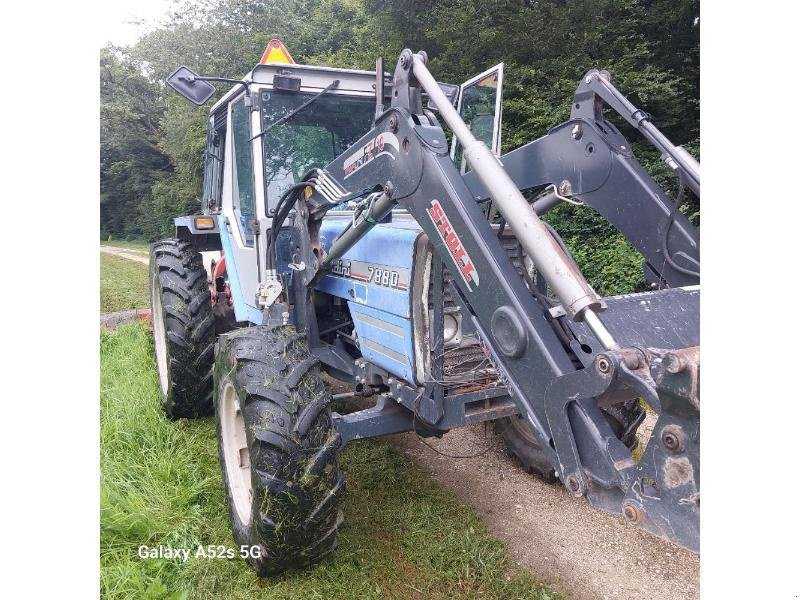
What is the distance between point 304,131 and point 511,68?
240 inches

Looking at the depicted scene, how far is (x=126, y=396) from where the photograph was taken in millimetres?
4145

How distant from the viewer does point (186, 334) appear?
12.3 ft

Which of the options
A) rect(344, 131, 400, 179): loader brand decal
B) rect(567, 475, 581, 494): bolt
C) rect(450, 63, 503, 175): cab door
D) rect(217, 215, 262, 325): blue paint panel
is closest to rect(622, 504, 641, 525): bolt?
rect(567, 475, 581, 494): bolt

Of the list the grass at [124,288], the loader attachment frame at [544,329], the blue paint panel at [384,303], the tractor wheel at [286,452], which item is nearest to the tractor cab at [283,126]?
the blue paint panel at [384,303]

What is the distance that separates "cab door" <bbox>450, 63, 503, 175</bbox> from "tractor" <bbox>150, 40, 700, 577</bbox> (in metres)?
0.01

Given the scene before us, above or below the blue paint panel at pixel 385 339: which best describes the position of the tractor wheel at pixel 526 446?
below

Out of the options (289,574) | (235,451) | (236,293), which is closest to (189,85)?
(236,293)

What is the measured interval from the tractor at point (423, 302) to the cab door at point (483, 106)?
1 cm

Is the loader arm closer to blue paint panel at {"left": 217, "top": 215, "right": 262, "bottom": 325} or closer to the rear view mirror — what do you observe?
the rear view mirror

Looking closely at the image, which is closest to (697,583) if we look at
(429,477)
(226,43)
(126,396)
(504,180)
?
(429,477)

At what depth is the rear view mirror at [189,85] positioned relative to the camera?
276 cm

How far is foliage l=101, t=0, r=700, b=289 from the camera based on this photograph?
494 cm

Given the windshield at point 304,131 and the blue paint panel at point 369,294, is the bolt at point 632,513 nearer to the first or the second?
the blue paint panel at point 369,294

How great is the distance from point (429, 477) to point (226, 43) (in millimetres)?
15918
